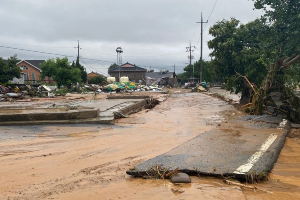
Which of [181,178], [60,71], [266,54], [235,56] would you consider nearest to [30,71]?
[60,71]

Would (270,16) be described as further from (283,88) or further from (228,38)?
(228,38)

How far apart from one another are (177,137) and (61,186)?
4181mm

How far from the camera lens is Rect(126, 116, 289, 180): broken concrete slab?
408cm

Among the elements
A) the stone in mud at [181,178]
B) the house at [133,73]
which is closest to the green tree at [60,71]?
the house at [133,73]

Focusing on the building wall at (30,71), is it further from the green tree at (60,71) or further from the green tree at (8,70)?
the green tree at (8,70)

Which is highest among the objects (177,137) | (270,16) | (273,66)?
(270,16)

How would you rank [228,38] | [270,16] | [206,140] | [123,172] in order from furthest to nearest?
[228,38], [270,16], [206,140], [123,172]

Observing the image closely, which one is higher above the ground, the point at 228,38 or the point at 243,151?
the point at 228,38

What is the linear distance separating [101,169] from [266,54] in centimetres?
954

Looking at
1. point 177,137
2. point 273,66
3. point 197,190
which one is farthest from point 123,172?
point 273,66

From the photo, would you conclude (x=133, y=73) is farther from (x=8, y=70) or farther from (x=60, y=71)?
(x=8, y=70)

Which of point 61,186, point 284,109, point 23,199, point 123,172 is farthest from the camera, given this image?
point 284,109

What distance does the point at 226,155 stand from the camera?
4.93 metres

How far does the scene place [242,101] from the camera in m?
17.2
